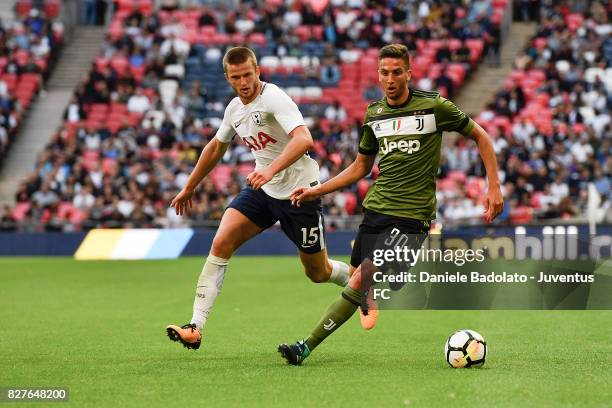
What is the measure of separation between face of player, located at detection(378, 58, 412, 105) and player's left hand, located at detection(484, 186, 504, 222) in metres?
1.01

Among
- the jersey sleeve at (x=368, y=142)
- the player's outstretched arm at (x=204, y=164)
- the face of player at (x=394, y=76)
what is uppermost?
the face of player at (x=394, y=76)

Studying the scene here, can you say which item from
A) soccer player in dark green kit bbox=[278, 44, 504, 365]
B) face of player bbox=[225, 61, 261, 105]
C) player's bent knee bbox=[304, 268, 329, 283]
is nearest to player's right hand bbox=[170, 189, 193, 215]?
face of player bbox=[225, 61, 261, 105]

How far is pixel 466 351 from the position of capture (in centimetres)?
880

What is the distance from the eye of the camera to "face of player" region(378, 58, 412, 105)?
895cm

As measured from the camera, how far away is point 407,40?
33219mm

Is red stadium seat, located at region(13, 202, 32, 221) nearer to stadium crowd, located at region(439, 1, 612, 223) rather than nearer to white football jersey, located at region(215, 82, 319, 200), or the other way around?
stadium crowd, located at region(439, 1, 612, 223)

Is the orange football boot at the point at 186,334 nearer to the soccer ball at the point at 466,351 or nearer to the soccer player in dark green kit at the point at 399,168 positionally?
the soccer player in dark green kit at the point at 399,168

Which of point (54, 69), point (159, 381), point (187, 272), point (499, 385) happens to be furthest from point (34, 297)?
point (54, 69)

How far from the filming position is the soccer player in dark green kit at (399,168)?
9086mm

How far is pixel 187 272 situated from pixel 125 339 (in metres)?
10.9

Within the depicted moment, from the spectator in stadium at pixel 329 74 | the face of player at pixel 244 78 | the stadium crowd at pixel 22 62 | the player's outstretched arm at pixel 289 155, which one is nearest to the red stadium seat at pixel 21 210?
the stadium crowd at pixel 22 62

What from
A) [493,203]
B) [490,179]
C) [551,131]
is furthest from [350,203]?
[493,203]

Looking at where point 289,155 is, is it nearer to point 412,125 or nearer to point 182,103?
point 412,125

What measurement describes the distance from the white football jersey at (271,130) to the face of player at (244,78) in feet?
0.46
